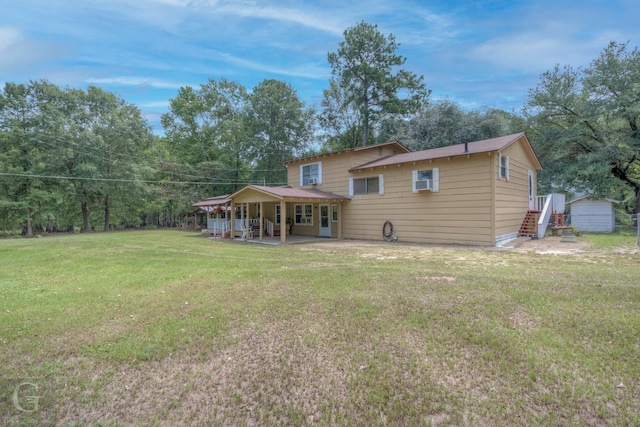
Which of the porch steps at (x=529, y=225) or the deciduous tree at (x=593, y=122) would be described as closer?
the porch steps at (x=529, y=225)

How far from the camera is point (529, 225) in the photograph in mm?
13289

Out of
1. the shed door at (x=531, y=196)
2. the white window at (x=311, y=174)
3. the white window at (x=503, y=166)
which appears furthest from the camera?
the white window at (x=311, y=174)

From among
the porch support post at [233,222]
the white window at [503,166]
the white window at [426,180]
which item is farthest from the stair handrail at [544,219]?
the porch support post at [233,222]

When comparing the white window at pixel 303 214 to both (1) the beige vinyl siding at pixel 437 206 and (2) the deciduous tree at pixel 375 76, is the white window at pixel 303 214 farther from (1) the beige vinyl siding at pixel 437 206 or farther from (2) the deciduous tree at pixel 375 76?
(2) the deciduous tree at pixel 375 76

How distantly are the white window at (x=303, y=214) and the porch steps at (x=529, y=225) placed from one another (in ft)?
32.8

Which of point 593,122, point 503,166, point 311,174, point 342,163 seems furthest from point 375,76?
point 503,166

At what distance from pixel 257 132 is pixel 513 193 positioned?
2390cm

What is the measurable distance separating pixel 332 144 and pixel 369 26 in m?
10.9

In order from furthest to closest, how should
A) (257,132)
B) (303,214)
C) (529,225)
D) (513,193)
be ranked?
(257,132) → (303,214) → (529,225) → (513,193)

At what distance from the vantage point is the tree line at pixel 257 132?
17.2 meters

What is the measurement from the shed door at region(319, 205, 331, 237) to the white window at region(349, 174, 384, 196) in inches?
75.0

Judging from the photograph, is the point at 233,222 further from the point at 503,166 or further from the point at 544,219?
the point at 544,219

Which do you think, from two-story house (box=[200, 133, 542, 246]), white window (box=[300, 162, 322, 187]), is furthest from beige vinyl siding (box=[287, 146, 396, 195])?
white window (box=[300, 162, 322, 187])

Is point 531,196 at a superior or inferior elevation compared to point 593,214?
superior
